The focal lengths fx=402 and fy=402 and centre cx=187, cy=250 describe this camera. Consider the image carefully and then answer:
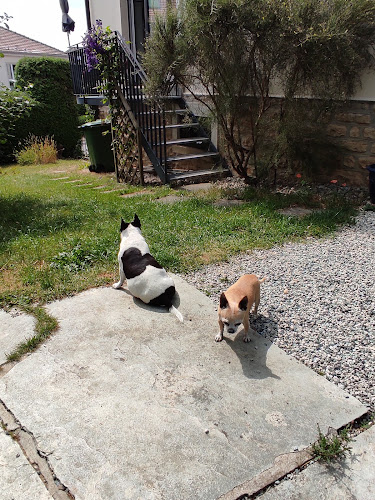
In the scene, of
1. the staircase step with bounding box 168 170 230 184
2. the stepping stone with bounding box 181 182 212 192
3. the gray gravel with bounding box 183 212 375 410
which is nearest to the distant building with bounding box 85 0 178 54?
the staircase step with bounding box 168 170 230 184

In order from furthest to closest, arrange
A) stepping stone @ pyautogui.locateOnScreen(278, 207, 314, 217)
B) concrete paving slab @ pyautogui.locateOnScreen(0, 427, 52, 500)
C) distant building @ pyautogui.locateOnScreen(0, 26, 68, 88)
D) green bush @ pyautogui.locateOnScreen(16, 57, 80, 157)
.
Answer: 1. distant building @ pyautogui.locateOnScreen(0, 26, 68, 88)
2. green bush @ pyautogui.locateOnScreen(16, 57, 80, 157)
3. stepping stone @ pyautogui.locateOnScreen(278, 207, 314, 217)
4. concrete paving slab @ pyautogui.locateOnScreen(0, 427, 52, 500)

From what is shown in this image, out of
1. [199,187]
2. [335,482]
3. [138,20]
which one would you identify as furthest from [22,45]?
[335,482]

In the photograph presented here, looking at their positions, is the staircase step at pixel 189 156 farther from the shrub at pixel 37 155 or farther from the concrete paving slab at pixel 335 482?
the concrete paving slab at pixel 335 482

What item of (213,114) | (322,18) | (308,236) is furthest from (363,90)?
(308,236)

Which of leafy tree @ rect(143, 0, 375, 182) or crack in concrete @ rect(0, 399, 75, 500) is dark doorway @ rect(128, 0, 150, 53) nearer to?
leafy tree @ rect(143, 0, 375, 182)

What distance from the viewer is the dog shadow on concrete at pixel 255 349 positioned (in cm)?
267

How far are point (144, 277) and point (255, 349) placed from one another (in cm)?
115

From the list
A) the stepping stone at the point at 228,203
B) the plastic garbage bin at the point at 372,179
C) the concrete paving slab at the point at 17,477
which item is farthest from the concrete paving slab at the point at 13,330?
the plastic garbage bin at the point at 372,179

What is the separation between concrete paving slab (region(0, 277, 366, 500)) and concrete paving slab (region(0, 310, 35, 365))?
22 centimetres

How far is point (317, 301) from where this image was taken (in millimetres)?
3490

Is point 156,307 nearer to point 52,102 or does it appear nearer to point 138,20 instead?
point 138,20

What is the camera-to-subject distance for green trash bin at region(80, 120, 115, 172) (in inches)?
377

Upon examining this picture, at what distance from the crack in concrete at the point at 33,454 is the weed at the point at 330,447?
121cm

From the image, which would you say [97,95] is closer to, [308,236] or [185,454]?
[308,236]
